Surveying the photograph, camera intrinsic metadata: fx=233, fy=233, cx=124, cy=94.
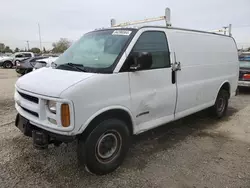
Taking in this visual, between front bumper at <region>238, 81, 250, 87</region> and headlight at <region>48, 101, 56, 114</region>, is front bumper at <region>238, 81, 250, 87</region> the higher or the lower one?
the lower one

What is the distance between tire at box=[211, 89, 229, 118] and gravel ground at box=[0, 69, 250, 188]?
629 mm

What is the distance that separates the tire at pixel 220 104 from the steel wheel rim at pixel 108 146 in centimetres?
332

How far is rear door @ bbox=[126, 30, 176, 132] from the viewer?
351 centimetres

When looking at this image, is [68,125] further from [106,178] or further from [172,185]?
[172,185]

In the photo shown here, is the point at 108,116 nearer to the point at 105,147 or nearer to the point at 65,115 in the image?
the point at 105,147

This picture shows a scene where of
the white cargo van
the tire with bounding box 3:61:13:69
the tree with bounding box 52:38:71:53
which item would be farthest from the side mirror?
the tree with bounding box 52:38:71:53

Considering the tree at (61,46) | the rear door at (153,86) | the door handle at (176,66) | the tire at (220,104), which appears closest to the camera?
the rear door at (153,86)

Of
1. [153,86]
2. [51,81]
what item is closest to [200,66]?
[153,86]

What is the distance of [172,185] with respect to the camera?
3092 millimetres

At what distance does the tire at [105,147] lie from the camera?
9.96 feet

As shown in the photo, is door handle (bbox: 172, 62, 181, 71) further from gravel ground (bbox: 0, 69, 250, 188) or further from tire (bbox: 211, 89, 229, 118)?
tire (bbox: 211, 89, 229, 118)

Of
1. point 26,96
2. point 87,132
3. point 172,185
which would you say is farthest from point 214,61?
point 26,96

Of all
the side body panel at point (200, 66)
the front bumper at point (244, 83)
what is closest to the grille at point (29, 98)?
the side body panel at point (200, 66)

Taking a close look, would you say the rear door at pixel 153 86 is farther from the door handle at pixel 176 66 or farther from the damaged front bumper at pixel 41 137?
the damaged front bumper at pixel 41 137
